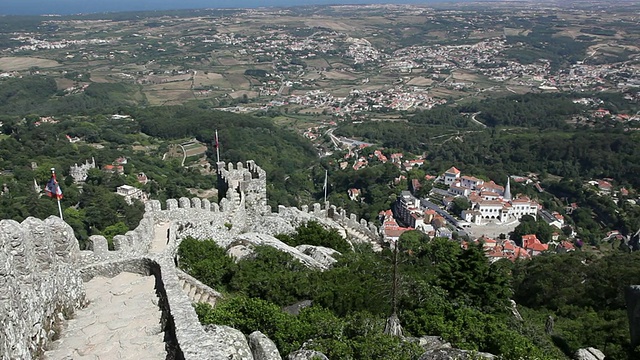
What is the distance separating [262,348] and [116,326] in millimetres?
2153

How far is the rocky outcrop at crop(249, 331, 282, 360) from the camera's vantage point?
788 centimetres

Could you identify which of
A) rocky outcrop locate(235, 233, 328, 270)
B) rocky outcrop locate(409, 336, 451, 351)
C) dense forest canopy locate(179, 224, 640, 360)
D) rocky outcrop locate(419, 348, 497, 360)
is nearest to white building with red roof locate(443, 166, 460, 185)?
dense forest canopy locate(179, 224, 640, 360)

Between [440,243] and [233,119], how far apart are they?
5378cm

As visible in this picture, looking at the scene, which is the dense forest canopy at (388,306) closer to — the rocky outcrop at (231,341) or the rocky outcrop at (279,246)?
the rocky outcrop at (279,246)

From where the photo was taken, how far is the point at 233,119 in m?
72.6

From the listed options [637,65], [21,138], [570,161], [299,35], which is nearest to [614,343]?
[21,138]

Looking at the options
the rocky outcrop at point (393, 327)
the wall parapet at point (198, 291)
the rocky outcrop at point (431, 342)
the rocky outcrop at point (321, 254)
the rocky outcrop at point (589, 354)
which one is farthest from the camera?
the rocky outcrop at point (321, 254)

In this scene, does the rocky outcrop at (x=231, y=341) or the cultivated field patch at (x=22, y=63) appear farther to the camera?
the cultivated field patch at (x=22, y=63)

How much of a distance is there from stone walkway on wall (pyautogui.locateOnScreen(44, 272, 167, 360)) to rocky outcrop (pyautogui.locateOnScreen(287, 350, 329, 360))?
220 cm

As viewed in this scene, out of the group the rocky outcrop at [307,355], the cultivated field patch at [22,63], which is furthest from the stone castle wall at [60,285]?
the cultivated field patch at [22,63]

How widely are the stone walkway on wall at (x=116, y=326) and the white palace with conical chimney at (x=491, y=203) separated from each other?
46072 millimetres

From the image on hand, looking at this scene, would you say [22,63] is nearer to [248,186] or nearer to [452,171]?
[452,171]

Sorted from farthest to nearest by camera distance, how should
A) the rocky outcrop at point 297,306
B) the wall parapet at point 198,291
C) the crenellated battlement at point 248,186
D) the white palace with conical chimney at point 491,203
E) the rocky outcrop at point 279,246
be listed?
1. the white palace with conical chimney at point 491,203
2. the crenellated battlement at point 248,186
3. the rocky outcrop at point 279,246
4. the rocky outcrop at point 297,306
5. the wall parapet at point 198,291

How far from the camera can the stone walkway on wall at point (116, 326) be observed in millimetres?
6699
